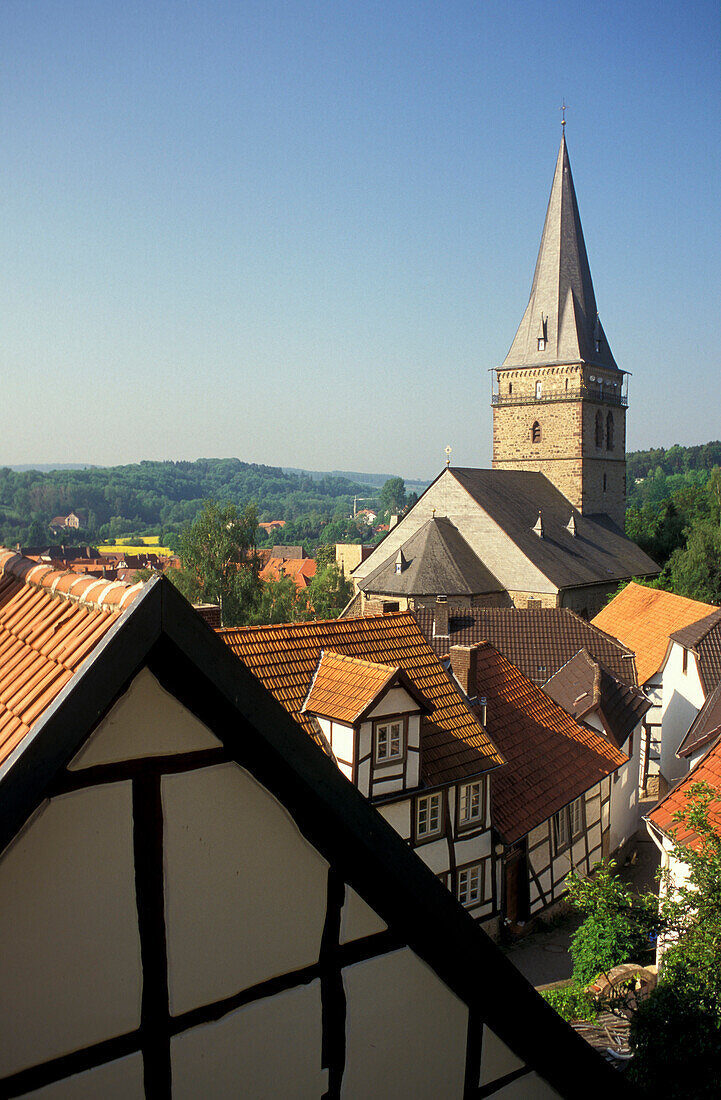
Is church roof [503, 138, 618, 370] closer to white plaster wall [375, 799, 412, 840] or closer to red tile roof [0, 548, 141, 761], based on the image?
white plaster wall [375, 799, 412, 840]

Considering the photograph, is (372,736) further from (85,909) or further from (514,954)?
(85,909)

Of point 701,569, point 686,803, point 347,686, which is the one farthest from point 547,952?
point 701,569

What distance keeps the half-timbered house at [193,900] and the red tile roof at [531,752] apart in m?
11.7

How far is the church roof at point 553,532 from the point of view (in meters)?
→ 38.8

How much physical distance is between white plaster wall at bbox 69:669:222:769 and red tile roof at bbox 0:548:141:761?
21 centimetres

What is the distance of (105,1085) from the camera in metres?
2.46

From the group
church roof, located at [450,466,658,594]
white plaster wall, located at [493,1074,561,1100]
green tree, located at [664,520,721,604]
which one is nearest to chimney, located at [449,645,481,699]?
white plaster wall, located at [493,1074,561,1100]

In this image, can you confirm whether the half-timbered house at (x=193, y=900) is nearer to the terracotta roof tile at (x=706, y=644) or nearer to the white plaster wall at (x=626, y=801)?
the white plaster wall at (x=626, y=801)

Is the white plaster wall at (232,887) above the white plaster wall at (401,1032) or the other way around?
above

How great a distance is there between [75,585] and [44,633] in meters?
0.21

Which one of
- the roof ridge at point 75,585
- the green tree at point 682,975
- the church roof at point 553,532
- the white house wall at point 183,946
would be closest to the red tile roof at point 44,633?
the roof ridge at point 75,585

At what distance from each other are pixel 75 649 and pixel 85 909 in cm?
80

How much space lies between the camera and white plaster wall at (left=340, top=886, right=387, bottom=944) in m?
2.86

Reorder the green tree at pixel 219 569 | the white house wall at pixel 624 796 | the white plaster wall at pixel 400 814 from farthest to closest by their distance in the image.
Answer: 1. the green tree at pixel 219 569
2. the white house wall at pixel 624 796
3. the white plaster wall at pixel 400 814
